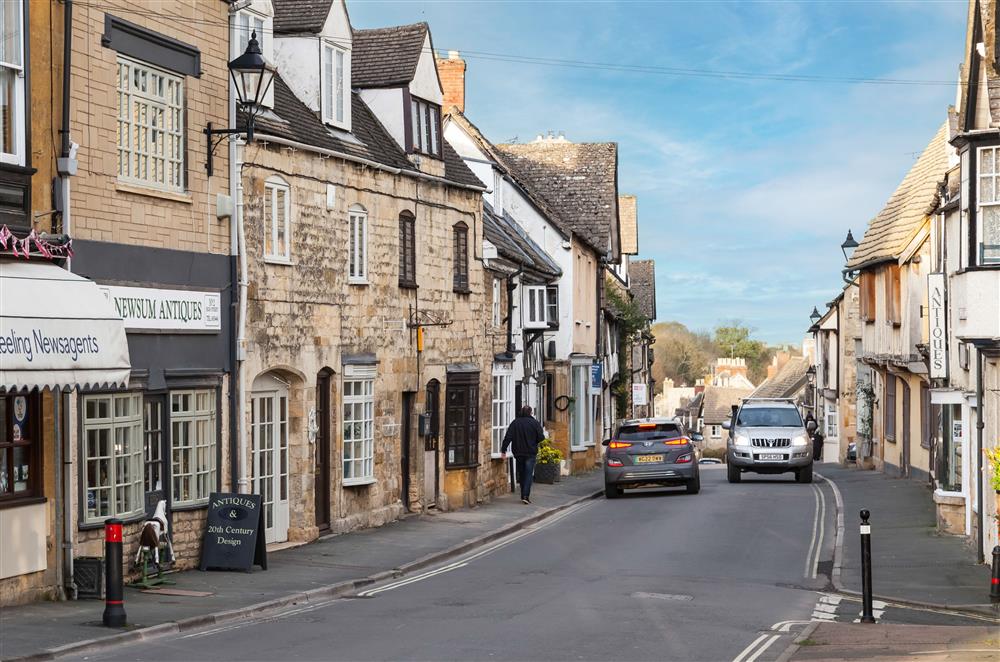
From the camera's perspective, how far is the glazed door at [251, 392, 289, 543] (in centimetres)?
2038

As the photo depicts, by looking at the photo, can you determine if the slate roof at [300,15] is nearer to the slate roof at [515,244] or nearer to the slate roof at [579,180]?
the slate roof at [515,244]

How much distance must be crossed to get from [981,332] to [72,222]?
1185 cm

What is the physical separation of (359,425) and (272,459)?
3.06 m

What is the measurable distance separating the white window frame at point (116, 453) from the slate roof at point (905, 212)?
2193cm

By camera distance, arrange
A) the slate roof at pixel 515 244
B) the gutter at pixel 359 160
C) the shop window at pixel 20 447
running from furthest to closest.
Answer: the slate roof at pixel 515 244, the gutter at pixel 359 160, the shop window at pixel 20 447

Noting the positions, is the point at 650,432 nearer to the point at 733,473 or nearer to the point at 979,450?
the point at 733,473

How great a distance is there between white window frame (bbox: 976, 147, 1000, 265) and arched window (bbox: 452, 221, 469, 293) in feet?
38.7

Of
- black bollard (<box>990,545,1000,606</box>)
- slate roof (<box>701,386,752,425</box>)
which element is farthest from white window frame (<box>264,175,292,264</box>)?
slate roof (<box>701,386,752,425</box>)

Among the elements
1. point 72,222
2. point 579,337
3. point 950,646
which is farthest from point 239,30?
point 579,337

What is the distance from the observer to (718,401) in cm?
11012

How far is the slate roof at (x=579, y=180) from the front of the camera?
48594mm

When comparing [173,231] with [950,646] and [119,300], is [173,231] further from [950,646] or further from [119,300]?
[950,646]

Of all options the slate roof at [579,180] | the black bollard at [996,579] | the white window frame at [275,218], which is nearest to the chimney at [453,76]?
the slate roof at [579,180]

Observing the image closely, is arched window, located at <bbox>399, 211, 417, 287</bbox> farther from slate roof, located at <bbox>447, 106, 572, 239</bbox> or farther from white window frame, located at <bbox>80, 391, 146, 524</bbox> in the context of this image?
slate roof, located at <bbox>447, 106, 572, 239</bbox>
